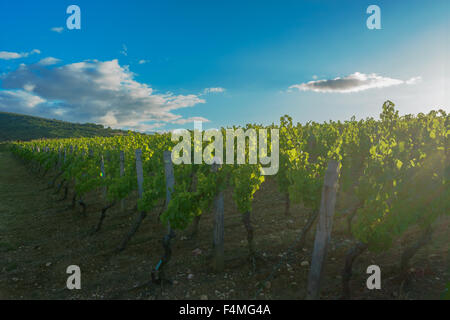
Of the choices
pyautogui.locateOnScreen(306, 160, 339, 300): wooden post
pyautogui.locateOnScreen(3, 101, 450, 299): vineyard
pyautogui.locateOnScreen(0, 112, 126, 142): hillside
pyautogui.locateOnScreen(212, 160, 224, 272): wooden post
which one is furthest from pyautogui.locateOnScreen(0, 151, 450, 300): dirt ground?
pyautogui.locateOnScreen(0, 112, 126, 142): hillside

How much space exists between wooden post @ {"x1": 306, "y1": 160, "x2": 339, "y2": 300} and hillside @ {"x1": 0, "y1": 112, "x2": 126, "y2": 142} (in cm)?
9338

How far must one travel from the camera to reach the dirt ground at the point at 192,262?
512 cm

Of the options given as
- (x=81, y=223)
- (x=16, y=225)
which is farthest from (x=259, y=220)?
(x=16, y=225)

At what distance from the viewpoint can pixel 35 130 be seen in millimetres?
99375

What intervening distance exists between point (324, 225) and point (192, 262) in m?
3.60

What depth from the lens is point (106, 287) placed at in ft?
19.4

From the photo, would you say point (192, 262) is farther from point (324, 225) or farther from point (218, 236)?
point (324, 225)

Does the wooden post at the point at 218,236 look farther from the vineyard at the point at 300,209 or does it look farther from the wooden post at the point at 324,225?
the wooden post at the point at 324,225

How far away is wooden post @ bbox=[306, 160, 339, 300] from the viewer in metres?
4.28

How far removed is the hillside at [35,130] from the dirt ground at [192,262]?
284ft

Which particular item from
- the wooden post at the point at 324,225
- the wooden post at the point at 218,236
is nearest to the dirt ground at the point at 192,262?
the wooden post at the point at 218,236

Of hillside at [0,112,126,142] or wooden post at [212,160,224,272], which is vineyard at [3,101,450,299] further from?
hillside at [0,112,126,142]

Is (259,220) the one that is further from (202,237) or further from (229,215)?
(202,237)
